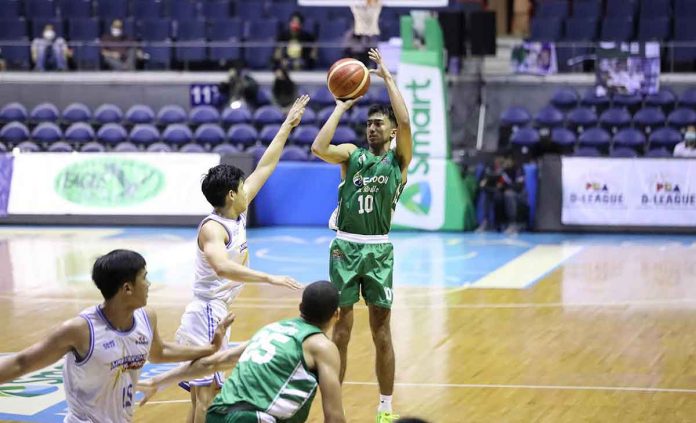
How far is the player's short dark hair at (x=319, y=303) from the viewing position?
5328 millimetres

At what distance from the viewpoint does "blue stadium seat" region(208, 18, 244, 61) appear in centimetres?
2359

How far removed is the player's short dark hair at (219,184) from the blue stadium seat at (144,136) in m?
15.0

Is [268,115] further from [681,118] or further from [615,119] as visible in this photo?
[681,118]

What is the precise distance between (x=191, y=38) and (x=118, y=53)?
1.57 m

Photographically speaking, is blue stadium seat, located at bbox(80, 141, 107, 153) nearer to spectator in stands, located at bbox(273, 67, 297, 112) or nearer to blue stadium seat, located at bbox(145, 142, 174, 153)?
blue stadium seat, located at bbox(145, 142, 174, 153)

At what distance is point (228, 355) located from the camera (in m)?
5.71

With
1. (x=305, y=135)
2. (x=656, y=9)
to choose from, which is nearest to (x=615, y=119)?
(x=656, y=9)

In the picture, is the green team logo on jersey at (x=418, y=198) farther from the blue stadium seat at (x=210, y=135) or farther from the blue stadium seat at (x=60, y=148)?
the blue stadium seat at (x=60, y=148)

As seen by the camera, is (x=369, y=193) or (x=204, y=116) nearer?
(x=369, y=193)

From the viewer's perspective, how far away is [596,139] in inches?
805

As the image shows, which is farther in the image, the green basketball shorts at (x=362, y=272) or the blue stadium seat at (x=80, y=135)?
the blue stadium seat at (x=80, y=135)

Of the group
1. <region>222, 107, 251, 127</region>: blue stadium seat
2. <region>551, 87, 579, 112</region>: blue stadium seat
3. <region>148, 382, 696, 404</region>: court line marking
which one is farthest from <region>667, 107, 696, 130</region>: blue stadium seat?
<region>148, 382, 696, 404</region>: court line marking

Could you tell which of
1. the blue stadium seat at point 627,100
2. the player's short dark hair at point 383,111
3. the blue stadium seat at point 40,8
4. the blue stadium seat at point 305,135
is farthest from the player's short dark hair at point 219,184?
the blue stadium seat at point 40,8

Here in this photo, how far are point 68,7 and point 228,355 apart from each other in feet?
68.5
